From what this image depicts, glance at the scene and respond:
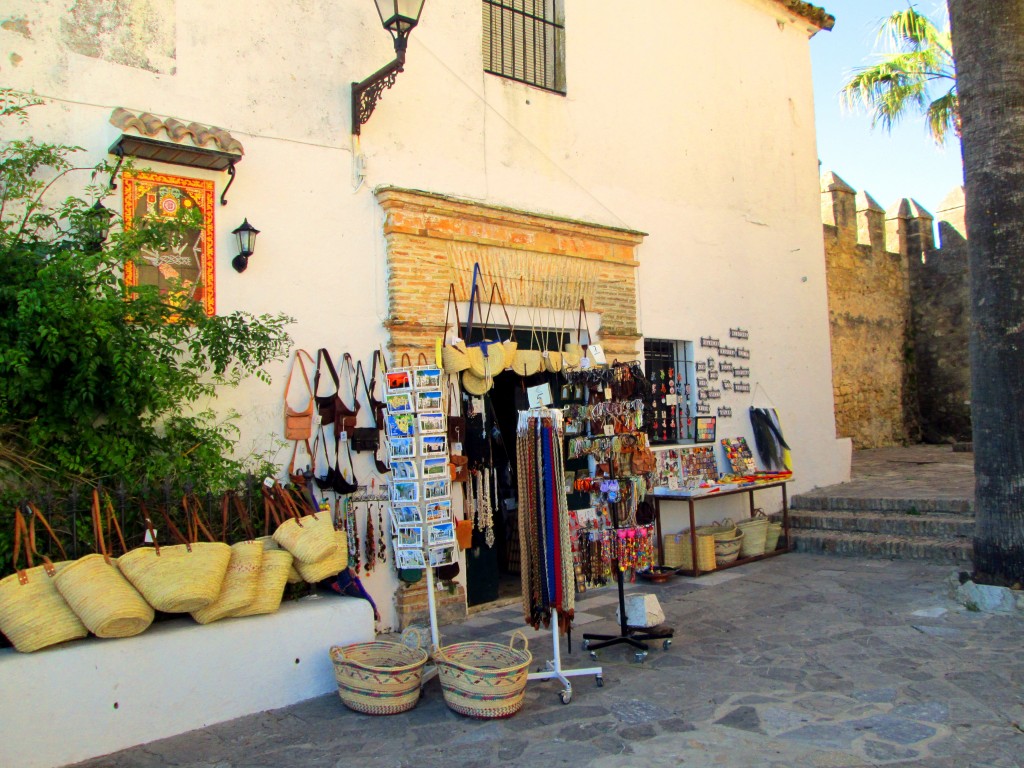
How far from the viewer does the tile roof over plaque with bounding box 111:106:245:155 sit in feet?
17.9

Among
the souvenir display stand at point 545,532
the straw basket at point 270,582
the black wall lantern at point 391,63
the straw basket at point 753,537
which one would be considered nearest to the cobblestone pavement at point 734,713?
the souvenir display stand at point 545,532

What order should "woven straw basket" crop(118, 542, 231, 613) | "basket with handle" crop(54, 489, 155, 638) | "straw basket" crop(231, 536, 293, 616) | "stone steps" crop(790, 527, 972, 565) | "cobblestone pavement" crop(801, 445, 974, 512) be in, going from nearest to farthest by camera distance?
"basket with handle" crop(54, 489, 155, 638), "woven straw basket" crop(118, 542, 231, 613), "straw basket" crop(231, 536, 293, 616), "stone steps" crop(790, 527, 972, 565), "cobblestone pavement" crop(801, 445, 974, 512)

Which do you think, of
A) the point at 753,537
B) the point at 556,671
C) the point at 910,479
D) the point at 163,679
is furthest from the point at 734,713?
the point at 910,479

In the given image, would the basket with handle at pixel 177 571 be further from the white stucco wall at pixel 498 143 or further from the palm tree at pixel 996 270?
the palm tree at pixel 996 270

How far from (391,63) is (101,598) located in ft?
14.2

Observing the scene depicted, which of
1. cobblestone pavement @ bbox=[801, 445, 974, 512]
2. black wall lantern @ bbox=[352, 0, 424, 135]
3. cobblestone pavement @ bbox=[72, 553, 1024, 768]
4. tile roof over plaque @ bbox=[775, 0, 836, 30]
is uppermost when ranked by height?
tile roof over plaque @ bbox=[775, 0, 836, 30]

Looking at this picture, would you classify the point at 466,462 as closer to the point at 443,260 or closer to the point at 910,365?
the point at 443,260

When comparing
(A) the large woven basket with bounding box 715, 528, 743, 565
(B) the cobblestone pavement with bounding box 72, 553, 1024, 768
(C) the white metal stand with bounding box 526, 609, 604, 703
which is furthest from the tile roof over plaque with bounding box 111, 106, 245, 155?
(A) the large woven basket with bounding box 715, 528, 743, 565

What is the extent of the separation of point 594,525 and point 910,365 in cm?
1271

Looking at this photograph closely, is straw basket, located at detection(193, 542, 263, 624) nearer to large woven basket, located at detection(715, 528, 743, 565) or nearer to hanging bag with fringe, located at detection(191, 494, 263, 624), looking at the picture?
hanging bag with fringe, located at detection(191, 494, 263, 624)

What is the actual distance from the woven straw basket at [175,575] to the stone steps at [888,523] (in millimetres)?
7300

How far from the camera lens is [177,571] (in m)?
4.52

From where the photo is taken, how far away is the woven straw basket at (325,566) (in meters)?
5.19

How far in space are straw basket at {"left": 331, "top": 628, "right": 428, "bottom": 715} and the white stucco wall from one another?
1606mm
